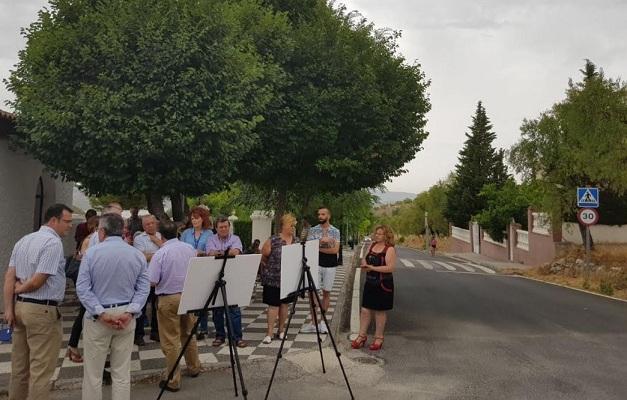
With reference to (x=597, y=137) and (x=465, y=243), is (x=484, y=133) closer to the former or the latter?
(x=465, y=243)

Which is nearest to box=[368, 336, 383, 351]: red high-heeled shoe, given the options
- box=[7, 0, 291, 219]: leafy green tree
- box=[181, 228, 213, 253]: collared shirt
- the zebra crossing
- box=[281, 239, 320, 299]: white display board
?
box=[281, 239, 320, 299]: white display board

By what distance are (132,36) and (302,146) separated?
187 inches

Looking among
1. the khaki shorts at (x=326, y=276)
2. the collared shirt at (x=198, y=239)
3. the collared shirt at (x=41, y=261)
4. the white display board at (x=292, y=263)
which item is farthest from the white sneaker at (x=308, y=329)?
the collared shirt at (x=41, y=261)

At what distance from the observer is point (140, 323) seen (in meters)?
7.62

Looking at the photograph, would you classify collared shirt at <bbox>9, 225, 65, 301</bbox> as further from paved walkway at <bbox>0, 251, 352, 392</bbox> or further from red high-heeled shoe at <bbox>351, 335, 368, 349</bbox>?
red high-heeled shoe at <bbox>351, 335, 368, 349</bbox>

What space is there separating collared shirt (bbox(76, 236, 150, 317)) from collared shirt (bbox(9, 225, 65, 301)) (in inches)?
11.6

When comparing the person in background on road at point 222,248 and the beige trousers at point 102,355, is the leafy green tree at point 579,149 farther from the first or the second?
the beige trousers at point 102,355

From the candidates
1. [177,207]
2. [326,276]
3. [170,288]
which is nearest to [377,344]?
[326,276]

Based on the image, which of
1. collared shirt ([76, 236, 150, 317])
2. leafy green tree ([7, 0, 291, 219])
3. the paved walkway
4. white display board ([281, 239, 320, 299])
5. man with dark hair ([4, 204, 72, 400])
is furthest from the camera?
leafy green tree ([7, 0, 291, 219])

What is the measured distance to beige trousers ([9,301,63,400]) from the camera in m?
4.46

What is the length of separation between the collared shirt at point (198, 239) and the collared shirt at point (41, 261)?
2.81 m

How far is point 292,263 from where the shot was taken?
5.66 meters

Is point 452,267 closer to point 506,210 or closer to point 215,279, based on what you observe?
point 506,210

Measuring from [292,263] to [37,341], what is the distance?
7.96 ft
